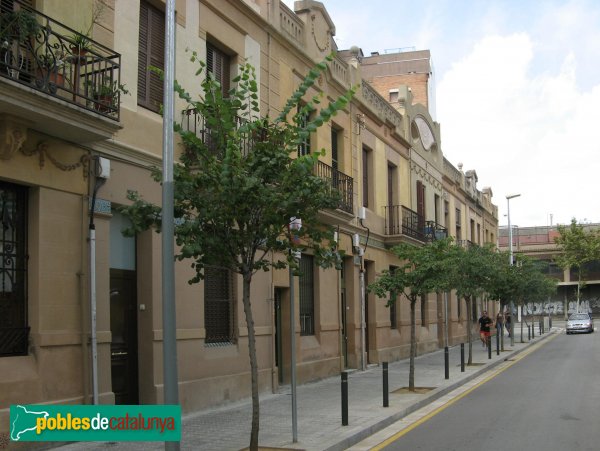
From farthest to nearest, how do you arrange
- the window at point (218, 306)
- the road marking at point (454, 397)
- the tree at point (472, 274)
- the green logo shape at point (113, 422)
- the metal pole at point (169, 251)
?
the tree at point (472, 274) → the window at point (218, 306) → the road marking at point (454, 397) → the metal pole at point (169, 251) → the green logo shape at point (113, 422)

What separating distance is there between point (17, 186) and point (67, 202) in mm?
748

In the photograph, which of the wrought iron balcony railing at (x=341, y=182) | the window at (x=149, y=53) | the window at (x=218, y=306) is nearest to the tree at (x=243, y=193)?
the window at (x=149, y=53)

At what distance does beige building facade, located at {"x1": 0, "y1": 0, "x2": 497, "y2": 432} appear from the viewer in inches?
346

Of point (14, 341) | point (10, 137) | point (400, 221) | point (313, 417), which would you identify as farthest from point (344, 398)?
point (400, 221)

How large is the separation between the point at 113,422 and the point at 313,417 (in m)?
5.73

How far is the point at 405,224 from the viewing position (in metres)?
24.2

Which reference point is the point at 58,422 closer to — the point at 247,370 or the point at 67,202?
the point at 67,202

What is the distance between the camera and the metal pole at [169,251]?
6745 mm

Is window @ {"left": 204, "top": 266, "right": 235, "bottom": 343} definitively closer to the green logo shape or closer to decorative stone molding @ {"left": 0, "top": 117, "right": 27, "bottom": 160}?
decorative stone molding @ {"left": 0, "top": 117, "right": 27, "bottom": 160}

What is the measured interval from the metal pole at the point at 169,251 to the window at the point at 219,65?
6.22 meters

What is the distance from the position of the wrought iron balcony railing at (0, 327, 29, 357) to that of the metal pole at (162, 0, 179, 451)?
294cm

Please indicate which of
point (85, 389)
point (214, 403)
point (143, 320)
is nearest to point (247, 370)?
point (214, 403)

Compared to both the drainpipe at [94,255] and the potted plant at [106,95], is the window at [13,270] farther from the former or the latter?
the potted plant at [106,95]

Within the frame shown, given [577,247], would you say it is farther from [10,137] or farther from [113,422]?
[113,422]
